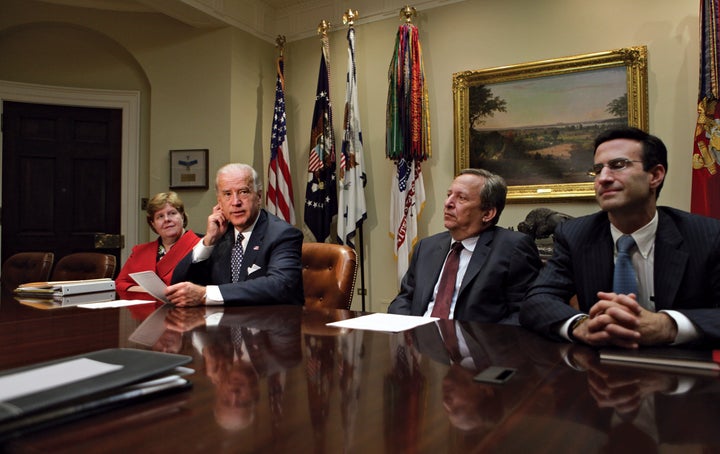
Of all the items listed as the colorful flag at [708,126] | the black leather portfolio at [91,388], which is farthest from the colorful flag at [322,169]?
the black leather portfolio at [91,388]

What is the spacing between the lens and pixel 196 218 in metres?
5.06

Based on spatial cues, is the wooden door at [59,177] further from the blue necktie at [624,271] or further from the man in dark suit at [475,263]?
the blue necktie at [624,271]

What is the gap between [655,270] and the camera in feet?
5.12

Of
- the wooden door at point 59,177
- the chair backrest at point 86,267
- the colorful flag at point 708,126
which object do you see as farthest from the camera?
the wooden door at point 59,177

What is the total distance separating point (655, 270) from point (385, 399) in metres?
1.14

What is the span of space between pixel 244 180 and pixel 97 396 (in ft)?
6.13

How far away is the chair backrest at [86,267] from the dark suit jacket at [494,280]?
2135 mm

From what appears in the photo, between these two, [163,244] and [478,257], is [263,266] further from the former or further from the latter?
[163,244]

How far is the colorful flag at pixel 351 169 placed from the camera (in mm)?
4706

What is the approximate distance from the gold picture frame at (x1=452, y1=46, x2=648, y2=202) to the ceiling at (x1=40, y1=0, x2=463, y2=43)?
969 mm

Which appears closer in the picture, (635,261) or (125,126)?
(635,261)

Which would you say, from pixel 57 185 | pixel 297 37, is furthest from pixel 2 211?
pixel 297 37

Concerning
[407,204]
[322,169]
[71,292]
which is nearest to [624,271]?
[71,292]

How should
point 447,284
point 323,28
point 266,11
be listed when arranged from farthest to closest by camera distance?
point 266,11 → point 323,28 → point 447,284
